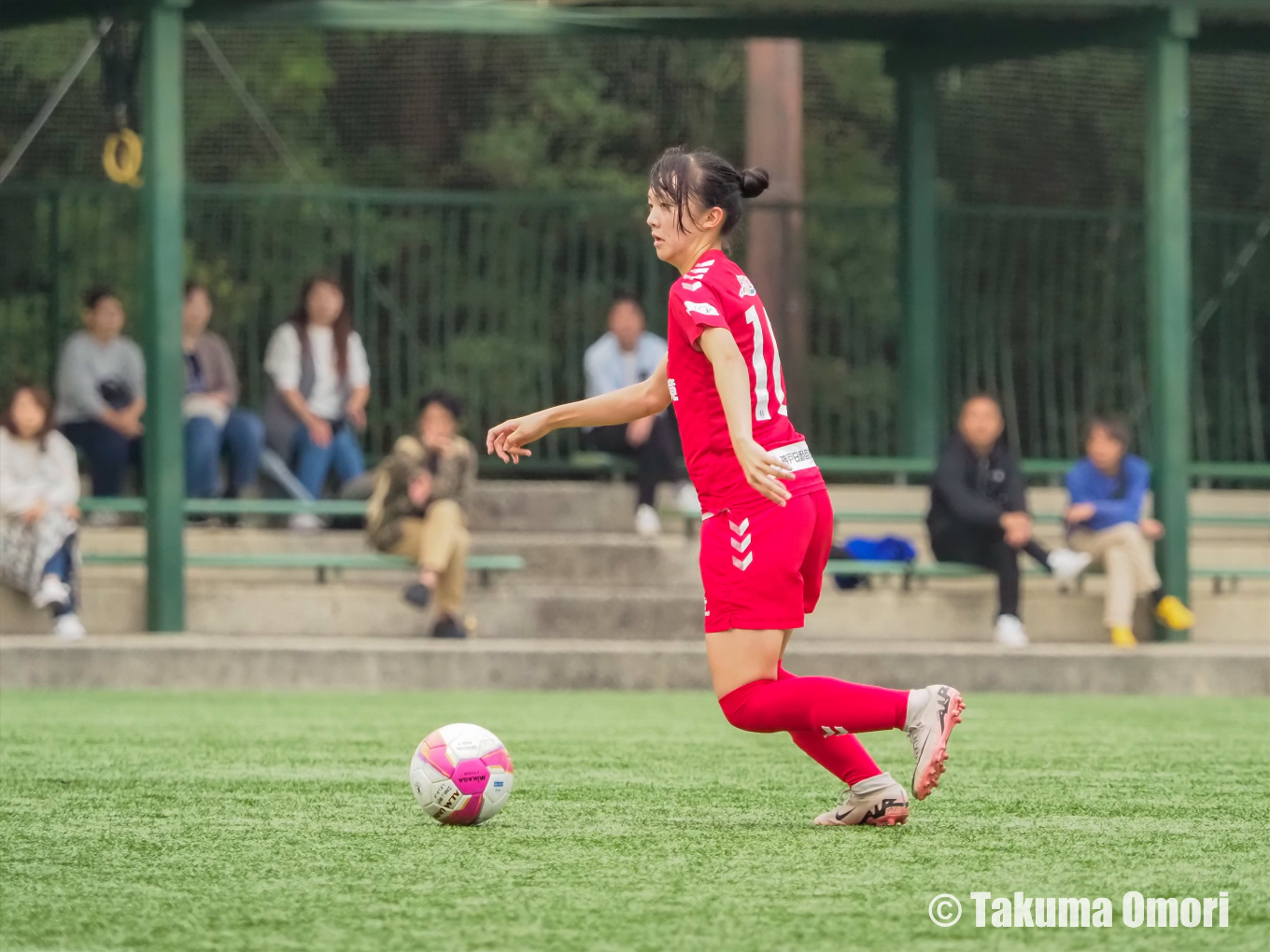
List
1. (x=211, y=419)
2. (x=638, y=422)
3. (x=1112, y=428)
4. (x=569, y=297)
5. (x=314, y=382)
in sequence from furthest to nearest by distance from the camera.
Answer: (x=569, y=297)
(x=314, y=382)
(x=211, y=419)
(x=638, y=422)
(x=1112, y=428)

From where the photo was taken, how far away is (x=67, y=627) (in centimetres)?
1030

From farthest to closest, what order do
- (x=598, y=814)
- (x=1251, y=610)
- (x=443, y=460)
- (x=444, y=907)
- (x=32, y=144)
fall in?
(x=32, y=144) → (x=1251, y=610) → (x=443, y=460) → (x=598, y=814) → (x=444, y=907)

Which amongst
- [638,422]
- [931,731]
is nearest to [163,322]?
[638,422]

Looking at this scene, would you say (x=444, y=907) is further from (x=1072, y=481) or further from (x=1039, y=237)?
(x=1039, y=237)

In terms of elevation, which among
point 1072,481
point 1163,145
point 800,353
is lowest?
point 1072,481

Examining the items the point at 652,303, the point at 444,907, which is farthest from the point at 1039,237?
the point at 444,907

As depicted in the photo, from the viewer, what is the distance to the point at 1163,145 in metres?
11.5

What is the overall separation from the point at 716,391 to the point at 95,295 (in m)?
8.02

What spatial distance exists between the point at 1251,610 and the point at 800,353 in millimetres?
3661

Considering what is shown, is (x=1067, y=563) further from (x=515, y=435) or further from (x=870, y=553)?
(x=515, y=435)

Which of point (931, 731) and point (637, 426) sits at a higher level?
point (637, 426)

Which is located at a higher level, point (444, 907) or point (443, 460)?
point (443, 460)

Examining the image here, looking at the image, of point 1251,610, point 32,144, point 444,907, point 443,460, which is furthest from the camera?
point 32,144

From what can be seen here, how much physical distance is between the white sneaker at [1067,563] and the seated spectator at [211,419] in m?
4.57
